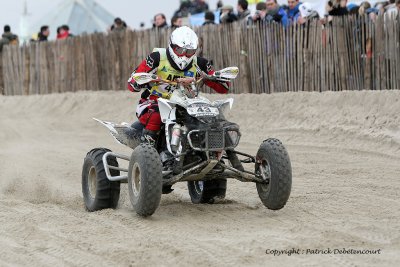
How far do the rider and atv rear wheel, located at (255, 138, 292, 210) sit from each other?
118 cm

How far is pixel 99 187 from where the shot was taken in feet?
29.5

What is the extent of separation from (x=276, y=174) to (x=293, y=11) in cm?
839

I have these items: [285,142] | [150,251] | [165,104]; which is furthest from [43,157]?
[150,251]

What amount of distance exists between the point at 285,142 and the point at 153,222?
6.67 meters

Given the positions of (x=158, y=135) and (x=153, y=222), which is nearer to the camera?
(x=153, y=222)

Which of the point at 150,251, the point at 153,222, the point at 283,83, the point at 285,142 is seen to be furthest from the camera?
the point at 283,83

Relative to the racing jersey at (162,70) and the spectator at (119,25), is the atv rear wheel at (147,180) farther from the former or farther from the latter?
the spectator at (119,25)

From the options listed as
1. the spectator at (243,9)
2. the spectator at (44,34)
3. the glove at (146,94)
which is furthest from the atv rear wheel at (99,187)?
the spectator at (44,34)

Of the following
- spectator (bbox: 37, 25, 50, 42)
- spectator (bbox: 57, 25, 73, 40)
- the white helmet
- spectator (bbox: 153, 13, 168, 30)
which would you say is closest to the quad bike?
the white helmet

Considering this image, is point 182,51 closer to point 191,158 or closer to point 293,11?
point 191,158

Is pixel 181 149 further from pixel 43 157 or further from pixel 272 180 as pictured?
pixel 43 157

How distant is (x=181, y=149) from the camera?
8.38 meters

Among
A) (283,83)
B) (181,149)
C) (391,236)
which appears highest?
(283,83)

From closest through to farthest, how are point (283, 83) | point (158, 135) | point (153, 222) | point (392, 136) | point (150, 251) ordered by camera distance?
point (150, 251)
point (153, 222)
point (158, 135)
point (392, 136)
point (283, 83)
